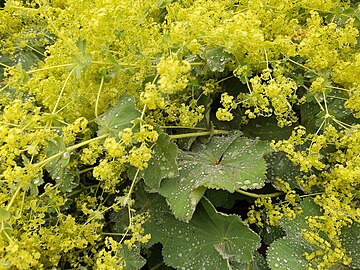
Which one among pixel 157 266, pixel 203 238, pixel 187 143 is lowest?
pixel 157 266

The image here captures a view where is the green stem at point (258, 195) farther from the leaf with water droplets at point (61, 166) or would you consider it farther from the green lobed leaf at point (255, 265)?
the leaf with water droplets at point (61, 166)

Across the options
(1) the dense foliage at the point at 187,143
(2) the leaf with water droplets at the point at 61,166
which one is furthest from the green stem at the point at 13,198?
(2) the leaf with water droplets at the point at 61,166

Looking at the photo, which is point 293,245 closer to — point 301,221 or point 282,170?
point 301,221

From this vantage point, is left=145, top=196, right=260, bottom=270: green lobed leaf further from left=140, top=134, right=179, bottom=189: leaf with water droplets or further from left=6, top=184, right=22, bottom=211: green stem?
left=6, top=184, right=22, bottom=211: green stem

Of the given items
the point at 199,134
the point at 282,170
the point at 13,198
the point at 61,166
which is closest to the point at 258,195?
the point at 282,170

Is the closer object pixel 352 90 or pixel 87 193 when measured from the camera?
pixel 352 90

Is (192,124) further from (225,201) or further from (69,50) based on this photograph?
(69,50)

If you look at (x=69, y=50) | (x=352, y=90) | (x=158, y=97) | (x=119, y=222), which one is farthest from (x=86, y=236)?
(x=352, y=90)
